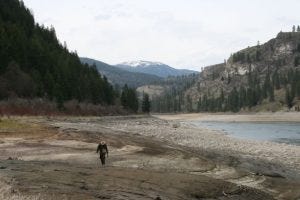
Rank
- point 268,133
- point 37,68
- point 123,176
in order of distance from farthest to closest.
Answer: point 37,68 < point 268,133 < point 123,176

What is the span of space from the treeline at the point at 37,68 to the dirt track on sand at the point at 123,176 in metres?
63.5

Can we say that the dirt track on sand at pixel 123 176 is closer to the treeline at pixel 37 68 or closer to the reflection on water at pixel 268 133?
the reflection on water at pixel 268 133

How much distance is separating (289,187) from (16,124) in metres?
34.6

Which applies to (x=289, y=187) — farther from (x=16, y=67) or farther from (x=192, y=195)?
(x=16, y=67)

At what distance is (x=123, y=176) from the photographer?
25.0 metres

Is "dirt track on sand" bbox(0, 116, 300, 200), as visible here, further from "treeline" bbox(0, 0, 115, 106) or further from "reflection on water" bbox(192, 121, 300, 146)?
"treeline" bbox(0, 0, 115, 106)

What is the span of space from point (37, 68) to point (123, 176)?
103 m

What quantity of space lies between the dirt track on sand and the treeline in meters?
63.5

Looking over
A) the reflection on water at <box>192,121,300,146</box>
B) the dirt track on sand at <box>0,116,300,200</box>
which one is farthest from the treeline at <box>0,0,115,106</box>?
the dirt track on sand at <box>0,116,300,200</box>

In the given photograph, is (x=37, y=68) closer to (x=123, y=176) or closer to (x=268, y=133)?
(x=268, y=133)

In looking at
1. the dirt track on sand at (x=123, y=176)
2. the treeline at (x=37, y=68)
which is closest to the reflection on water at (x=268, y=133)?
the treeline at (x=37, y=68)

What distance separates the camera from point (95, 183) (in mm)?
22391

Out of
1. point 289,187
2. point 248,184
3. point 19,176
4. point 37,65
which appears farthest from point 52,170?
point 37,65

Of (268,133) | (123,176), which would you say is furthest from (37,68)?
(123,176)
